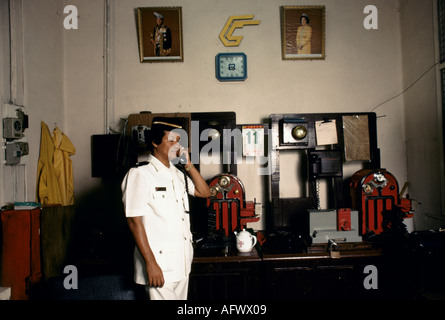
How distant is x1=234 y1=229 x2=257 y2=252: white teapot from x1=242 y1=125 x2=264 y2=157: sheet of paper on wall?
3.08 ft

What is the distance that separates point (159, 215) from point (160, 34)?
2.17 meters

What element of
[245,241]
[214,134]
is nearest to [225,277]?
[245,241]

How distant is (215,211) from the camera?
272 centimetres

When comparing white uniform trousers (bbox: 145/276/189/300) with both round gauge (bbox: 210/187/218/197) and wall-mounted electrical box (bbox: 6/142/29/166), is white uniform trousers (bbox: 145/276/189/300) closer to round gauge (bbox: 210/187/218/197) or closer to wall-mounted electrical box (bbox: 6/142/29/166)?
round gauge (bbox: 210/187/218/197)

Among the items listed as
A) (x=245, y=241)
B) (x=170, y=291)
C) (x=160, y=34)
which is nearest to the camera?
(x=170, y=291)

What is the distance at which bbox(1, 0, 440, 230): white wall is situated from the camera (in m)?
3.25

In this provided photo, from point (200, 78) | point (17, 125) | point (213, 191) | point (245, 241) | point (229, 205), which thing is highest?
point (200, 78)

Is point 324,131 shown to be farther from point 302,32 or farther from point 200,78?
point 200,78

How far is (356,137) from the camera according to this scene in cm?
309

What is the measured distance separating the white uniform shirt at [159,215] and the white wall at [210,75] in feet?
4.42

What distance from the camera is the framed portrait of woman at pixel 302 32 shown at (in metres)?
3.23

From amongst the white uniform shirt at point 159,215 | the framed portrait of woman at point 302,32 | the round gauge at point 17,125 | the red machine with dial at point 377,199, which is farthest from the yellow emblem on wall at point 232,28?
the round gauge at point 17,125
